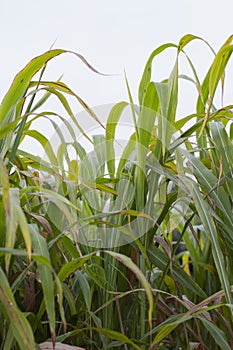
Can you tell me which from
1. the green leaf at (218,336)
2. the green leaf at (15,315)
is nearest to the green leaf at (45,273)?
the green leaf at (15,315)

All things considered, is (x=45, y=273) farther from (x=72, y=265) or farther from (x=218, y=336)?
(x=218, y=336)

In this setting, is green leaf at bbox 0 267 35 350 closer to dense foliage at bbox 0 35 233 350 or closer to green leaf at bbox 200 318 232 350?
dense foliage at bbox 0 35 233 350

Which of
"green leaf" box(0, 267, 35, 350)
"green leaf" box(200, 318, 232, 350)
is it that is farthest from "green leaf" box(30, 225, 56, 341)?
"green leaf" box(200, 318, 232, 350)

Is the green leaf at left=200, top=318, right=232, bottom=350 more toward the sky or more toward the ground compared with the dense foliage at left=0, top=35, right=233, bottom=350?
more toward the ground

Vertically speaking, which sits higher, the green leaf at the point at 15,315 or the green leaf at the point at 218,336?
the green leaf at the point at 15,315

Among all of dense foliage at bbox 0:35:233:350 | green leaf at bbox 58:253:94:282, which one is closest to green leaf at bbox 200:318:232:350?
dense foliage at bbox 0:35:233:350

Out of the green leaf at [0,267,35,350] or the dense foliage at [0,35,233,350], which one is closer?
the green leaf at [0,267,35,350]

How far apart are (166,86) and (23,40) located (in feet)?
6.97

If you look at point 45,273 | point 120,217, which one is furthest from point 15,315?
point 120,217

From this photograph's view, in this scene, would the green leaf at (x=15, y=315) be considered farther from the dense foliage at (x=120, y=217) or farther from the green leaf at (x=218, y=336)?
the green leaf at (x=218, y=336)

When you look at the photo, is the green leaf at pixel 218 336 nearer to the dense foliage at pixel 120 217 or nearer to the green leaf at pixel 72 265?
the dense foliage at pixel 120 217

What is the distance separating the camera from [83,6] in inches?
93.1

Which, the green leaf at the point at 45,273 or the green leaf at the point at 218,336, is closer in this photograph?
the green leaf at the point at 45,273

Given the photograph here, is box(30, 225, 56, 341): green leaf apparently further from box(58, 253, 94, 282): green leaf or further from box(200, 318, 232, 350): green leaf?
box(200, 318, 232, 350): green leaf
